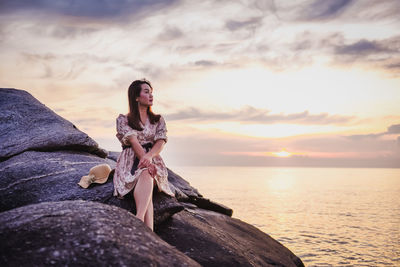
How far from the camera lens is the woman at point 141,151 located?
7.15 meters

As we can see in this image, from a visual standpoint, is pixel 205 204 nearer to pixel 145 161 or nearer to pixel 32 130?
pixel 32 130

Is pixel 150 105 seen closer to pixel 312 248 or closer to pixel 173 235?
pixel 173 235

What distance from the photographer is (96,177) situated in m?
8.16

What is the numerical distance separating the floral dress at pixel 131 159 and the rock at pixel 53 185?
0.93 feet

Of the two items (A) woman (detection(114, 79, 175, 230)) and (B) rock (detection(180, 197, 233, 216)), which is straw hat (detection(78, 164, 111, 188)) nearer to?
(A) woman (detection(114, 79, 175, 230))

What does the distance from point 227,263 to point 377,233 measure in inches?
1157

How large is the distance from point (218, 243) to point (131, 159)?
288 centimetres

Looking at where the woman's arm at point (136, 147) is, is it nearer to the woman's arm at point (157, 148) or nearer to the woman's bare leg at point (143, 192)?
the woman's arm at point (157, 148)

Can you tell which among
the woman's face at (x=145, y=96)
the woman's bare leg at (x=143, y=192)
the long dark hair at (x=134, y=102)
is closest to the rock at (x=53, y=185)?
the woman's bare leg at (x=143, y=192)

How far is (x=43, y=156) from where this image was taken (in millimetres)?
9859

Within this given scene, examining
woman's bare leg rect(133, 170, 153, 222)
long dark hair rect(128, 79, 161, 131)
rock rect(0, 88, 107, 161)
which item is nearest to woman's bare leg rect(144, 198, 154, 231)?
woman's bare leg rect(133, 170, 153, 222)

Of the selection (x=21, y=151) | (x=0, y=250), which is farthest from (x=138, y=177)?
(x=21, y=151)

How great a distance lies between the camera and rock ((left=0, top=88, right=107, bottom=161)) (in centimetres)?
1055

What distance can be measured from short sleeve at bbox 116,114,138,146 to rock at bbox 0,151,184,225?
3.48ft
